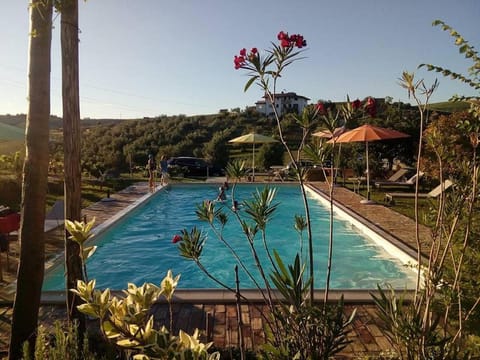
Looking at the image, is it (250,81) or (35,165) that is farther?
(35,165)

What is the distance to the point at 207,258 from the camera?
8.86 metres

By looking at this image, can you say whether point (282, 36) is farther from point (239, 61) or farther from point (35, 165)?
point (35, 165)

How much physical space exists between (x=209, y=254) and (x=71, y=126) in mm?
6456

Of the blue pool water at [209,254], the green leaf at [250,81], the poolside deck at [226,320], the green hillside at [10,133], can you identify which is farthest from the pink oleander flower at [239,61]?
the green hillside at [10,133]

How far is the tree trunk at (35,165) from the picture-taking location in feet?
9.21

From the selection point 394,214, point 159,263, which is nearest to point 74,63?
point 159,263

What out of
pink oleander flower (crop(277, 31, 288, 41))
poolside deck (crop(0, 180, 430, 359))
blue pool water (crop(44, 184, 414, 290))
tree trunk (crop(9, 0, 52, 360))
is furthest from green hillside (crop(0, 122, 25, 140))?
pink oleander flower (crop(277, 31, 288, 41))

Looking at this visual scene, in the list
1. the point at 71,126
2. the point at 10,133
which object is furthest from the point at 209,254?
the point at 10,133

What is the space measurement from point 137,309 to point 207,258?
766cm

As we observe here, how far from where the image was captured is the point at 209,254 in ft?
30.0

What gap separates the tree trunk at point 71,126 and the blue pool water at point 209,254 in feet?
11.0

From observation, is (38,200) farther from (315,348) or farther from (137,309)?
(315,348)

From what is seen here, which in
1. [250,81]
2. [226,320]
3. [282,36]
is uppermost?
[282,36]

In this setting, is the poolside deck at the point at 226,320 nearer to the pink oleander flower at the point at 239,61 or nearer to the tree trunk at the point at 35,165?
the tree trunk at the point at 35,165
